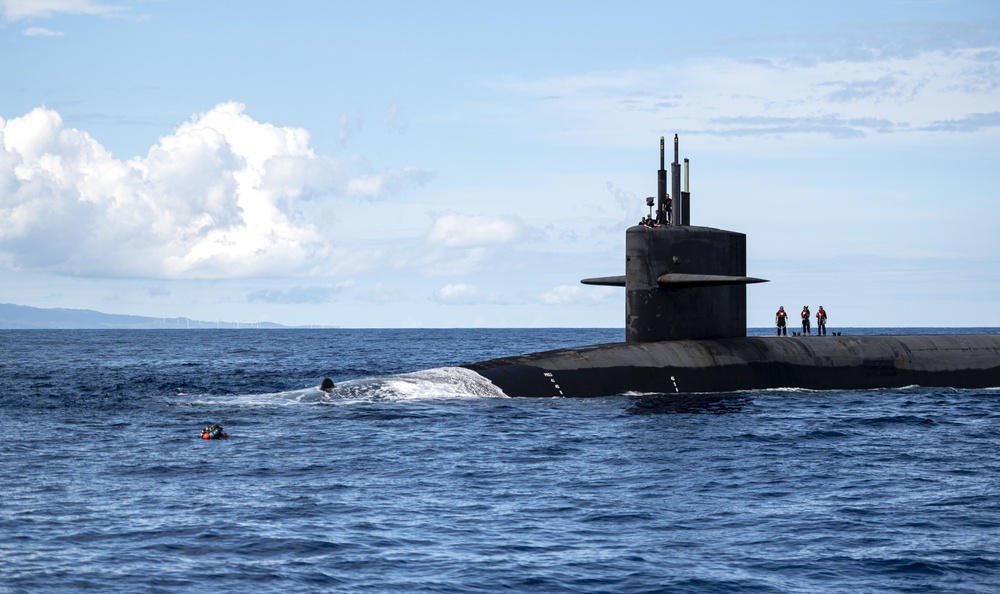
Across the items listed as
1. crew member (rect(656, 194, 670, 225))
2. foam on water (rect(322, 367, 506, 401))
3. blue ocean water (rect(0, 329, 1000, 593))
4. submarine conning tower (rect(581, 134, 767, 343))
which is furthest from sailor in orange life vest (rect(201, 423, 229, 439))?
crew member (rect(656, 194, 670, 225))

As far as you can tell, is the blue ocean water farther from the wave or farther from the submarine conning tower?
the submarine conning tower

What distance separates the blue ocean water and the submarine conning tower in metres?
2.92

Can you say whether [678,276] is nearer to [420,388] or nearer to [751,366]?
[751,366]

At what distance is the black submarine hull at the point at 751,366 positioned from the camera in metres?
32.5

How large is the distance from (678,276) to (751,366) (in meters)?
4.27

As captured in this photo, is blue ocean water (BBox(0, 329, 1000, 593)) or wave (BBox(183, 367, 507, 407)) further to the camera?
wave (BBox(183, 367, 507, 407))

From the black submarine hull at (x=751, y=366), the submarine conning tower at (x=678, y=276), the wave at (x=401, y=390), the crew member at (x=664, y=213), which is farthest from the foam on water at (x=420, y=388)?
the crew member at (x=664, y=213)

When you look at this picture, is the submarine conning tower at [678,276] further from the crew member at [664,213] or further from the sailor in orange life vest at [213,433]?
the sailor in orange life vest at [213,433]

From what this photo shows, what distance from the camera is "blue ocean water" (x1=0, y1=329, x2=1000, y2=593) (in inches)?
561

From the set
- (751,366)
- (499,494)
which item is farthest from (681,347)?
(499,494)

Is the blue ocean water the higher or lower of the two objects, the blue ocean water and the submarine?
the lower

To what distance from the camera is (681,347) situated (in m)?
33.9

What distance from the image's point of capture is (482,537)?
1599 centimetres

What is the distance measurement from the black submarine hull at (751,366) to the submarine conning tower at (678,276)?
57 centimetres
